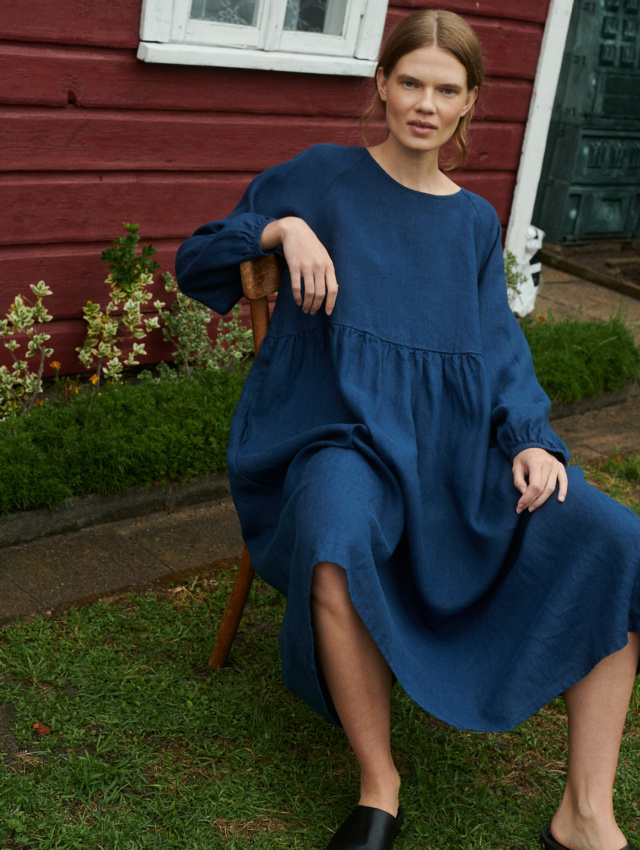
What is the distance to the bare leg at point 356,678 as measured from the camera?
1.77 metres

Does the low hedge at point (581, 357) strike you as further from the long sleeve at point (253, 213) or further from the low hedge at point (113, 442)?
the long sleeve at point (253, 213)

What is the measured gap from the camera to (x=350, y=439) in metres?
1.94

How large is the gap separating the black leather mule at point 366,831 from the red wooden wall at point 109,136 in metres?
2.33

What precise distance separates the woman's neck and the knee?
0.94 m

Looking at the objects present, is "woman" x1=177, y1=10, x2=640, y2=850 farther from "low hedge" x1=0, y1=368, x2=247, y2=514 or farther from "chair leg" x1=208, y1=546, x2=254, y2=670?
"low hedge" x1=0, y1=368, x2=247, y2=514

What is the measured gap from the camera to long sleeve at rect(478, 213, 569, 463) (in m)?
2.08

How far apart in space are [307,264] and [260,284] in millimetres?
201

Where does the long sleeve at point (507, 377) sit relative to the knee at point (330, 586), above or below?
above

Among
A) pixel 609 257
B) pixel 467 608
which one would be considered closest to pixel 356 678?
pixel 467 608

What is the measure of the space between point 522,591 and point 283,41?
2728 millimetres

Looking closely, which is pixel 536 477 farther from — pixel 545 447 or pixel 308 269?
pixel 308 269

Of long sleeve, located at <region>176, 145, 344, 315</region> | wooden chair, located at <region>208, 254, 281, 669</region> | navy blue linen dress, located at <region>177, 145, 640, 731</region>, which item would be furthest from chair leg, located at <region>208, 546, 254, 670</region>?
long sleeve, located at <region>176, 145, 344, 315</region>

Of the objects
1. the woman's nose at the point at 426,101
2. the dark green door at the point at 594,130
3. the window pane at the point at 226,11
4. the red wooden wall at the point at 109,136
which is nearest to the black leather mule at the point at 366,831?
the woman's nose at the point at 426,101

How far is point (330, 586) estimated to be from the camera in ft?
5.75
